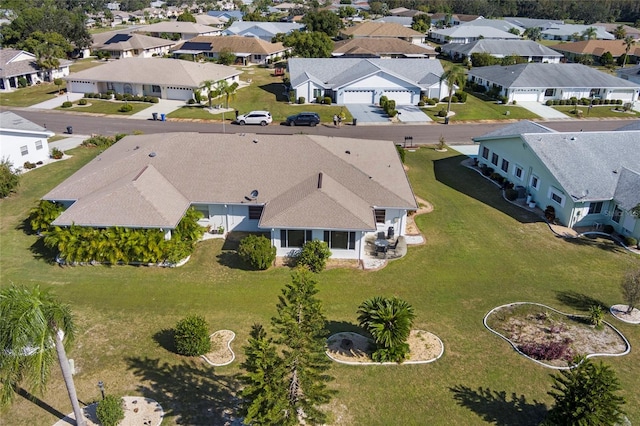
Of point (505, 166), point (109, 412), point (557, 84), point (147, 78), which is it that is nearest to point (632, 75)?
point (557, 84)

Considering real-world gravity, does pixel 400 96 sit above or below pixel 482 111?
above

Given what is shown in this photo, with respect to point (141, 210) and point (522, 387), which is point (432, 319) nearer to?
point (522, 387)

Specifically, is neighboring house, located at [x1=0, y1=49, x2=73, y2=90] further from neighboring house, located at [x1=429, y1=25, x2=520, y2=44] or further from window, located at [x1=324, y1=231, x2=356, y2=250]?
neighboring house, located at [x1=429, y1=25, x2=520, y2=44]

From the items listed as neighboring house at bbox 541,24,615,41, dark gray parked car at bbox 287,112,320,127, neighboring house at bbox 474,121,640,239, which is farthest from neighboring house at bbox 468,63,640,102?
neighboring house at bbox 541,24,615,41

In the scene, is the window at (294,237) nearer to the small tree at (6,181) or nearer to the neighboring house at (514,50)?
the small tree at (6,181)

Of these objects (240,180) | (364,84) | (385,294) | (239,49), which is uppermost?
(239,49)

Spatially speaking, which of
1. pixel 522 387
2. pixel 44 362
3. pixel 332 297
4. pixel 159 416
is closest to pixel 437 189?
pixel 332 297

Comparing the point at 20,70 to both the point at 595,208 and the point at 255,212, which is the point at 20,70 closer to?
the point at 255,212
